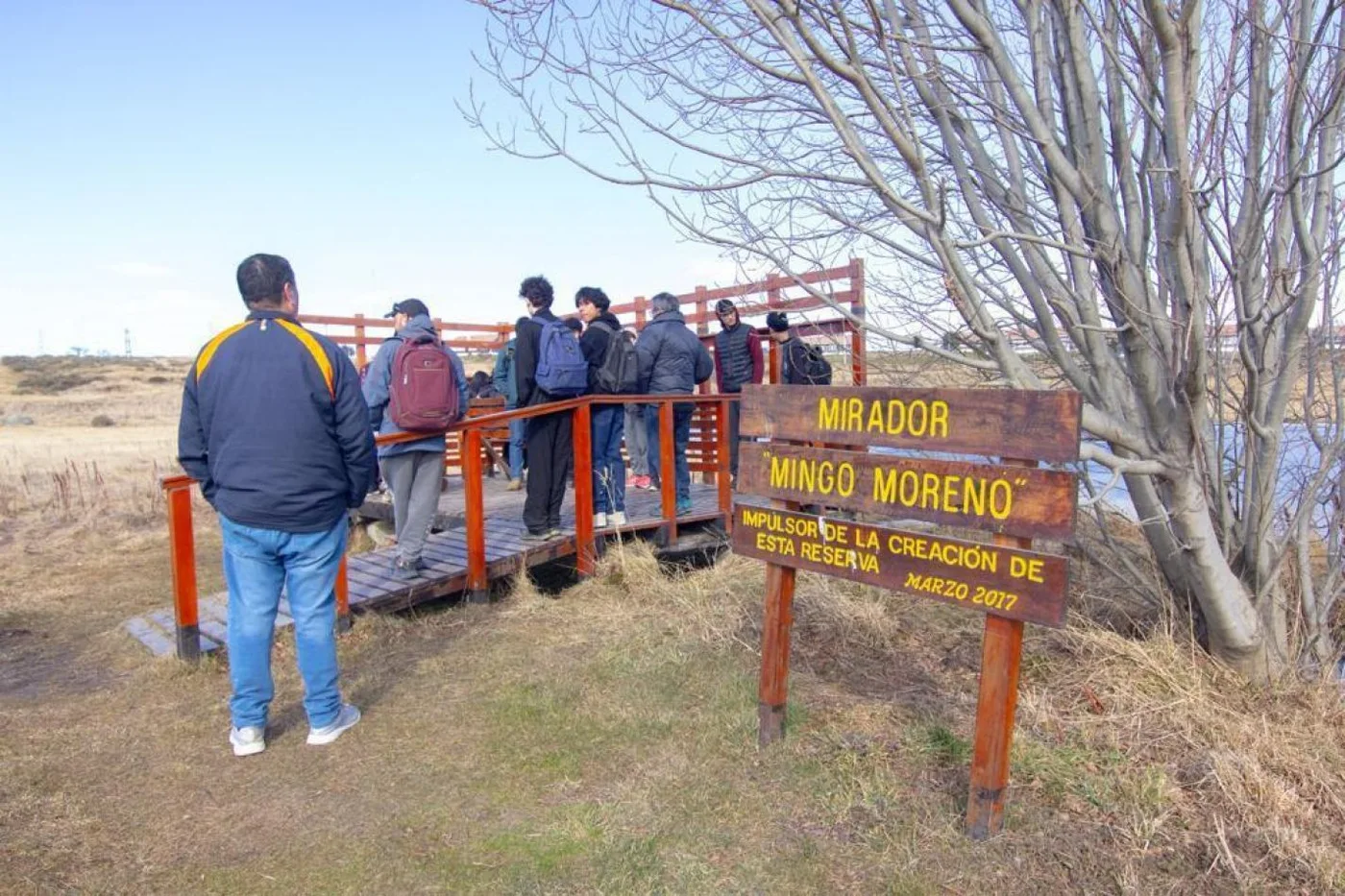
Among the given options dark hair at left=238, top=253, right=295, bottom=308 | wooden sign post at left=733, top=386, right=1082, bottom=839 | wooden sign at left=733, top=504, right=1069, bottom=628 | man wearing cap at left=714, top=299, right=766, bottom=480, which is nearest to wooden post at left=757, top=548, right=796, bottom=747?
wooden sign post at left=733, top=386, right=1082, bottom=839

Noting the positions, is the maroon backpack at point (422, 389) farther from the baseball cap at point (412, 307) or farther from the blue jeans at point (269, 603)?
the blue jeans at point (269, 603)

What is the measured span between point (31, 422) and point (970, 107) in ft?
101

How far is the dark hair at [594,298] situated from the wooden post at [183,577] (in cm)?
342

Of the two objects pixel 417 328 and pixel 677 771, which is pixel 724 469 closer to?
pixel 417 328

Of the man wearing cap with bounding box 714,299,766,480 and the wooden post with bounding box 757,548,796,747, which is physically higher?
the man wearing cap with bounding box 714,299,766,480

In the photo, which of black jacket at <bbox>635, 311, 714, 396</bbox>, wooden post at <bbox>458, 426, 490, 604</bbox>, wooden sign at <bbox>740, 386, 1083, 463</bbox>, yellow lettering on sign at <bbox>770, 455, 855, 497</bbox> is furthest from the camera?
black jacket at <bbox>635, 311, 714, 396</bbox>

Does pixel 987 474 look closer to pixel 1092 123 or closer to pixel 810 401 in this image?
pixel 810 401

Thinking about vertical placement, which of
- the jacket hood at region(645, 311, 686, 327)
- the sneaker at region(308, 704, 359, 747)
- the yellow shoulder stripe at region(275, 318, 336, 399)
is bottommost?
the sneaker at region(308, 704, 359, 747)

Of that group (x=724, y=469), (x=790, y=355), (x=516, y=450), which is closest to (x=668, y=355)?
(x=790, y=355)

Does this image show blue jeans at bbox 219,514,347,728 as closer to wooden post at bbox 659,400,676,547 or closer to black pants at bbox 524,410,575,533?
black pants at bbox 524,410,575,533

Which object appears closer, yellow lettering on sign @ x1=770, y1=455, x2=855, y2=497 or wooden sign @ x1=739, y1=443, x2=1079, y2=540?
wooden sign @ x1=739, y1=443, x2=1079, y2=540

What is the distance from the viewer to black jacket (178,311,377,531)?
11.8ft

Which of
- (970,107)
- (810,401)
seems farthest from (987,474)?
(970,107)

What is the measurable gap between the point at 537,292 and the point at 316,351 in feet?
8.93
